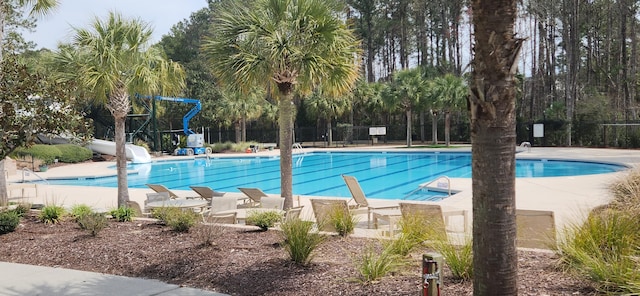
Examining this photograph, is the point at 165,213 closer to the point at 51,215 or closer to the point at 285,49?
the point at 51,215

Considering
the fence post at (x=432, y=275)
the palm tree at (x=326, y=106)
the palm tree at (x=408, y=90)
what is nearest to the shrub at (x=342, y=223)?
the fence post at (x=432, y=275)

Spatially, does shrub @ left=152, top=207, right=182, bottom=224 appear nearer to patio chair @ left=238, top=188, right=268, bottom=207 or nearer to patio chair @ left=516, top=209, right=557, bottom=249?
patio chair @ left=238, top=188, right=268, bottom=207

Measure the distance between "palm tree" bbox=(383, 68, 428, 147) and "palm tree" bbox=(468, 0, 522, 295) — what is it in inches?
1381

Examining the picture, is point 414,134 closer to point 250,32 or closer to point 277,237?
point 250,32

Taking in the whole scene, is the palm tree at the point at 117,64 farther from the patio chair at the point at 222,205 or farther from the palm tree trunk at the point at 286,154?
the palm tree trunk at the point at 286,154

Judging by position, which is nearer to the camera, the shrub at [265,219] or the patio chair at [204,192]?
the shrub at [265,219]

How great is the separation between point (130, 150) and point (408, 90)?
19625 mm

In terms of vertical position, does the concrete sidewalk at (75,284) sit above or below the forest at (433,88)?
below

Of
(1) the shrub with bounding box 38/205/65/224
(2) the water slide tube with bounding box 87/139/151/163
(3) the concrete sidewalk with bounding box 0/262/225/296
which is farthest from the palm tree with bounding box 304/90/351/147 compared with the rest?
(3) the concrete sidewalk with bounding box 0/262/225/296

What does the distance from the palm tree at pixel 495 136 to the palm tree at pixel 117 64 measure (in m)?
8.76

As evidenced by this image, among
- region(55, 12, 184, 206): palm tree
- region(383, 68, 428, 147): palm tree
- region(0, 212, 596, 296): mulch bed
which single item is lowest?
region(0, 212, 596, 296): mulch bed

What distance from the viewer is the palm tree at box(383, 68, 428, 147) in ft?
125

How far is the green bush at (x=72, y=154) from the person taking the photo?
29014 millimetres

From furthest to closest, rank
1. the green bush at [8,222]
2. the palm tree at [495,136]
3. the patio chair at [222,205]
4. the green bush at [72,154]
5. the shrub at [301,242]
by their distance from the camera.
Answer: the green bush at [72,154]
the patio chair at [222,205]
the green bush at [8,222]
the shrub at [301,242]
the palm tree at [495,136]
